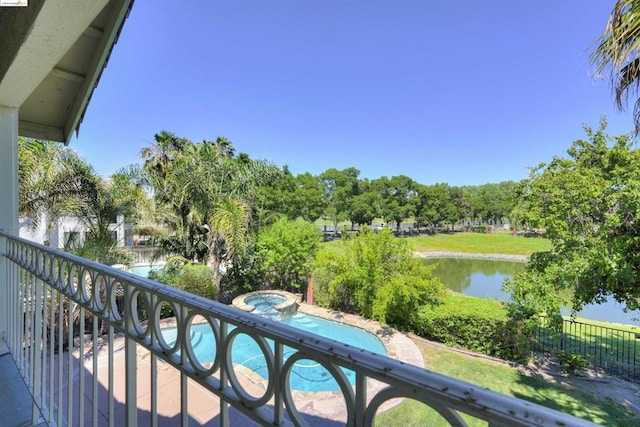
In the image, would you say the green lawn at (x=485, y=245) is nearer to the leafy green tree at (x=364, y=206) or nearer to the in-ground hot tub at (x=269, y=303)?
the leafy green tree at (x=364, y=206)

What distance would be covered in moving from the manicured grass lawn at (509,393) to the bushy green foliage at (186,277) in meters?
6.19

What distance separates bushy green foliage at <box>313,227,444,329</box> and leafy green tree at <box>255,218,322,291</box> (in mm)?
1492

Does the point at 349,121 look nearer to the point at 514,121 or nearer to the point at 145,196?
the point at 514,121

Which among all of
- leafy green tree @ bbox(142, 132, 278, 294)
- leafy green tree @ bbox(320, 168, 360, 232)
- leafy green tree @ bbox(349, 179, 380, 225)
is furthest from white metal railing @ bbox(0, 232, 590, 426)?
leafy green tree @ bbox(349, 179, 380, 225)

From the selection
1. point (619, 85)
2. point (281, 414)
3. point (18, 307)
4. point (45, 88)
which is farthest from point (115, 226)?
point (619, 85)

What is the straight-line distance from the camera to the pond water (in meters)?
12.0

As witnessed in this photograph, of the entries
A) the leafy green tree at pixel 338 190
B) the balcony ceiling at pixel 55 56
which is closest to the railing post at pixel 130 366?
the balcony ceiling at pixel 55 56

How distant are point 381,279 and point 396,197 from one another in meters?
27.0

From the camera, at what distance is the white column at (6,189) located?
242 cm

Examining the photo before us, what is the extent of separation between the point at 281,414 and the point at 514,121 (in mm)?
25477

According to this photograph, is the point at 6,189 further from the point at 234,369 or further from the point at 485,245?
the point at 485,245

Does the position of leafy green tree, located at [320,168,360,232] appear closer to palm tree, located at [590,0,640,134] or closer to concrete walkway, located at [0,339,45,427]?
palm tree, located at [590,0,640,134]

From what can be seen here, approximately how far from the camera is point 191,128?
17.2 metres

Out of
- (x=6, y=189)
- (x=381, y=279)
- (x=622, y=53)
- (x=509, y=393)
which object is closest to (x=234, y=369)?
(x=6, y=189)
